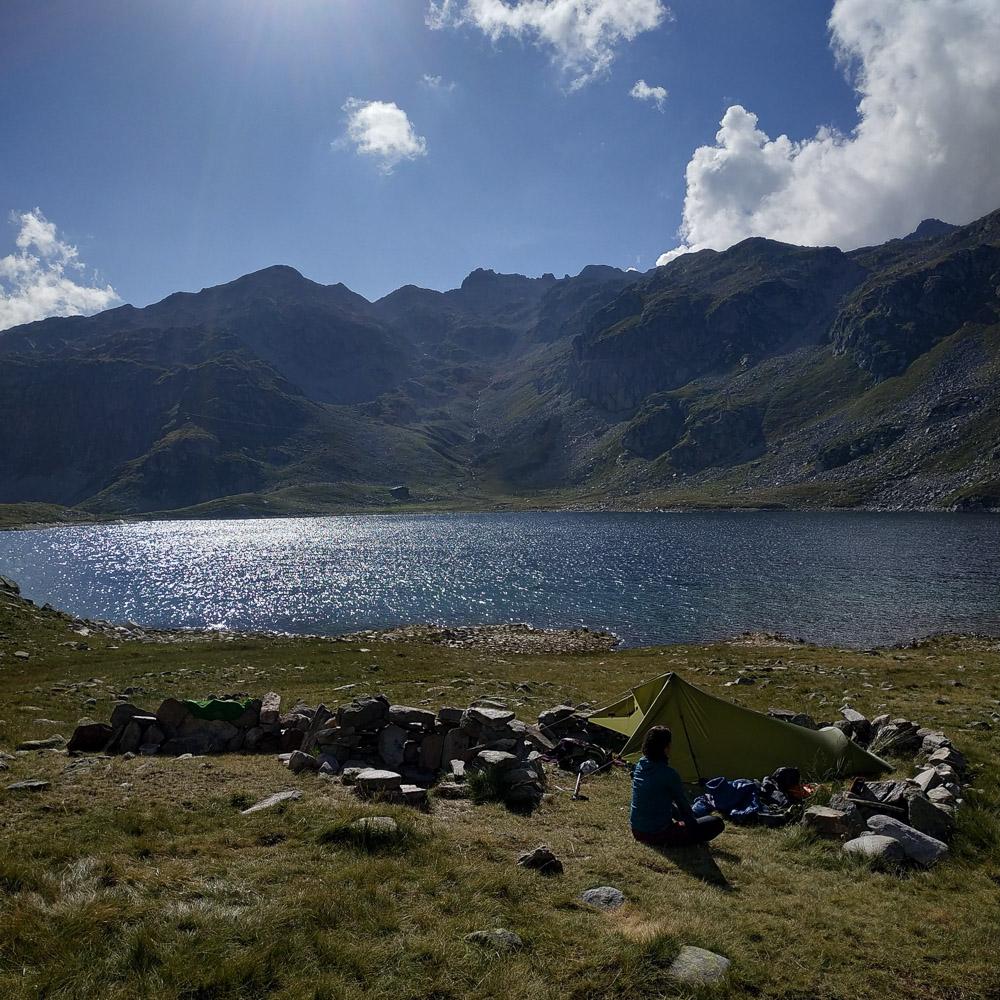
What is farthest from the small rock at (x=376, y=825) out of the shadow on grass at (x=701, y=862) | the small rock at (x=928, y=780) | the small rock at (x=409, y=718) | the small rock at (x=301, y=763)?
the small rock at (x=928, y=780)

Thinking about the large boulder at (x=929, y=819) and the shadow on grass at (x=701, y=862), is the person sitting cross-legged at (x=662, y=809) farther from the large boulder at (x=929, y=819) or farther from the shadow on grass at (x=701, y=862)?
the large boulder at (x=929, y=819)

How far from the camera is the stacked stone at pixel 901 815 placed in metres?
11.1

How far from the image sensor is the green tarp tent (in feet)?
51.4

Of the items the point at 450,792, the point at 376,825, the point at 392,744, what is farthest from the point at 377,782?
the point at 392,744

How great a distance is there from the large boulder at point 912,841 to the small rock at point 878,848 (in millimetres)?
133

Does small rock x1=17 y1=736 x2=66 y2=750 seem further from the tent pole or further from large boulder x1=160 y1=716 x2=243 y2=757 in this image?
the tent pole

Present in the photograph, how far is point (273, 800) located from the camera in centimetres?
1211

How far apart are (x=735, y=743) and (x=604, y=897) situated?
8.43 m

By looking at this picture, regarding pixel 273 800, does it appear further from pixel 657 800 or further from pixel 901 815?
pixel 901 815

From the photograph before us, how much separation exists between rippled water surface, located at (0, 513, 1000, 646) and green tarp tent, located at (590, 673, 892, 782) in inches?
1523

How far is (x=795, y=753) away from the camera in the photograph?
52.4 ft

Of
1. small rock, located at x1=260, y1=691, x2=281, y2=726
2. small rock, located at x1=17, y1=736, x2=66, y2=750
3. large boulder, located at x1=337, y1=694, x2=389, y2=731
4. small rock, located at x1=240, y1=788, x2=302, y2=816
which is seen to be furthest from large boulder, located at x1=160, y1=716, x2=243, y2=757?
small rock, located at x1=240, y1=788, x2=302, y2=816

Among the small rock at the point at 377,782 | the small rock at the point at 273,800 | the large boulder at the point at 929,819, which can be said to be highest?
the large boulder at the point at 929,819

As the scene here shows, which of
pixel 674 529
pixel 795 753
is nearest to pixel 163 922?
pixel 795 753
